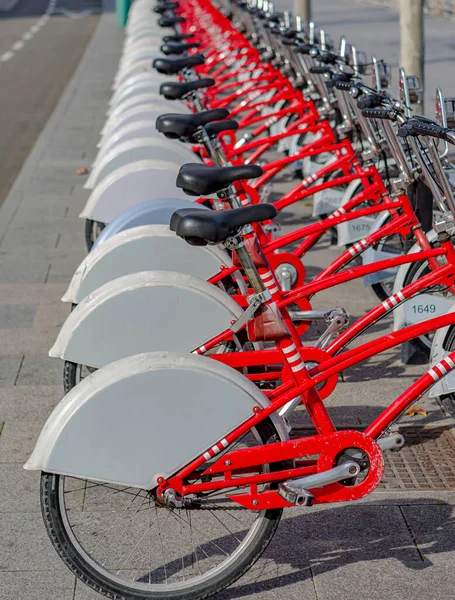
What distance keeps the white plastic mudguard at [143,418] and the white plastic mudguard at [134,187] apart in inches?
97.7

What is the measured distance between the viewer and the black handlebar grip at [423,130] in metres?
3.41

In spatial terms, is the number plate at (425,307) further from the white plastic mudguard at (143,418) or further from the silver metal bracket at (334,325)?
the white plastic mudguard at (143,418)

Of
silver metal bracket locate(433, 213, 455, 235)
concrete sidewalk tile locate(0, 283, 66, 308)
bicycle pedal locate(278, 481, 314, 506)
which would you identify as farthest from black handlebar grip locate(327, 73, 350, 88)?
bicycle pedal locate(278, 481, 314, 506)

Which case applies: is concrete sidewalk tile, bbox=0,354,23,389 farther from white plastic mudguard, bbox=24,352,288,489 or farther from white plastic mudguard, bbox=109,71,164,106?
white plastic mudguard, bbox=109,71,164,106

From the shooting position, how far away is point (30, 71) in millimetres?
19578

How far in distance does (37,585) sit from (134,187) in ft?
8.67

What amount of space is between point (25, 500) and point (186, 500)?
0.92 meters

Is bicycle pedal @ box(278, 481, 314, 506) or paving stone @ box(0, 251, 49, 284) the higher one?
bicycle pedal @ box(278, 481, 314, 506)

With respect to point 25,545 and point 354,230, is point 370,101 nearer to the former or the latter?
point 354,230

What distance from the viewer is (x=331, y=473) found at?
3.30 meters

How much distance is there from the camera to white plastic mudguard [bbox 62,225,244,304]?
4508mm

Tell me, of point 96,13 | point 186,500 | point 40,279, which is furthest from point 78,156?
point 96,13

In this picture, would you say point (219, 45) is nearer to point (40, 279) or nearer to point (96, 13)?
point (40, 279)

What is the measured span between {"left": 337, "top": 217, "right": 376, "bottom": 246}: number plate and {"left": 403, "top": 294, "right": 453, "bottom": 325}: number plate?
101cm
